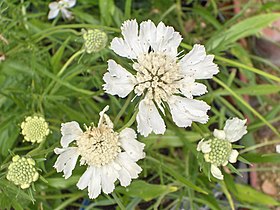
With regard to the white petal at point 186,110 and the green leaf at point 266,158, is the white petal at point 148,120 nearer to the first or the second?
the white petal at point 186,110

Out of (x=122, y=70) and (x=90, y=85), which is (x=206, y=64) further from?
(x=90, y=85)

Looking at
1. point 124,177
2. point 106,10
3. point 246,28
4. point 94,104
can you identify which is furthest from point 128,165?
point 246,28

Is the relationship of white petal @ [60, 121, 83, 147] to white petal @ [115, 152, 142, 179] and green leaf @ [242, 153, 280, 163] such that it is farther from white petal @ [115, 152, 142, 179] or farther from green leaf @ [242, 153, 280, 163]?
green leaf @ [242, 153, 280, 163]

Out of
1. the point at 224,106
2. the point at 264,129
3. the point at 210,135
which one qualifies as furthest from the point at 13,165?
the point at 264,129

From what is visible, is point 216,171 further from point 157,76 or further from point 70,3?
point 70,3

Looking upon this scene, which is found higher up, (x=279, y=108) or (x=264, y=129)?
(x=279, y=108)

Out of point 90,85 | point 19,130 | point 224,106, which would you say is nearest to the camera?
point 19,130
